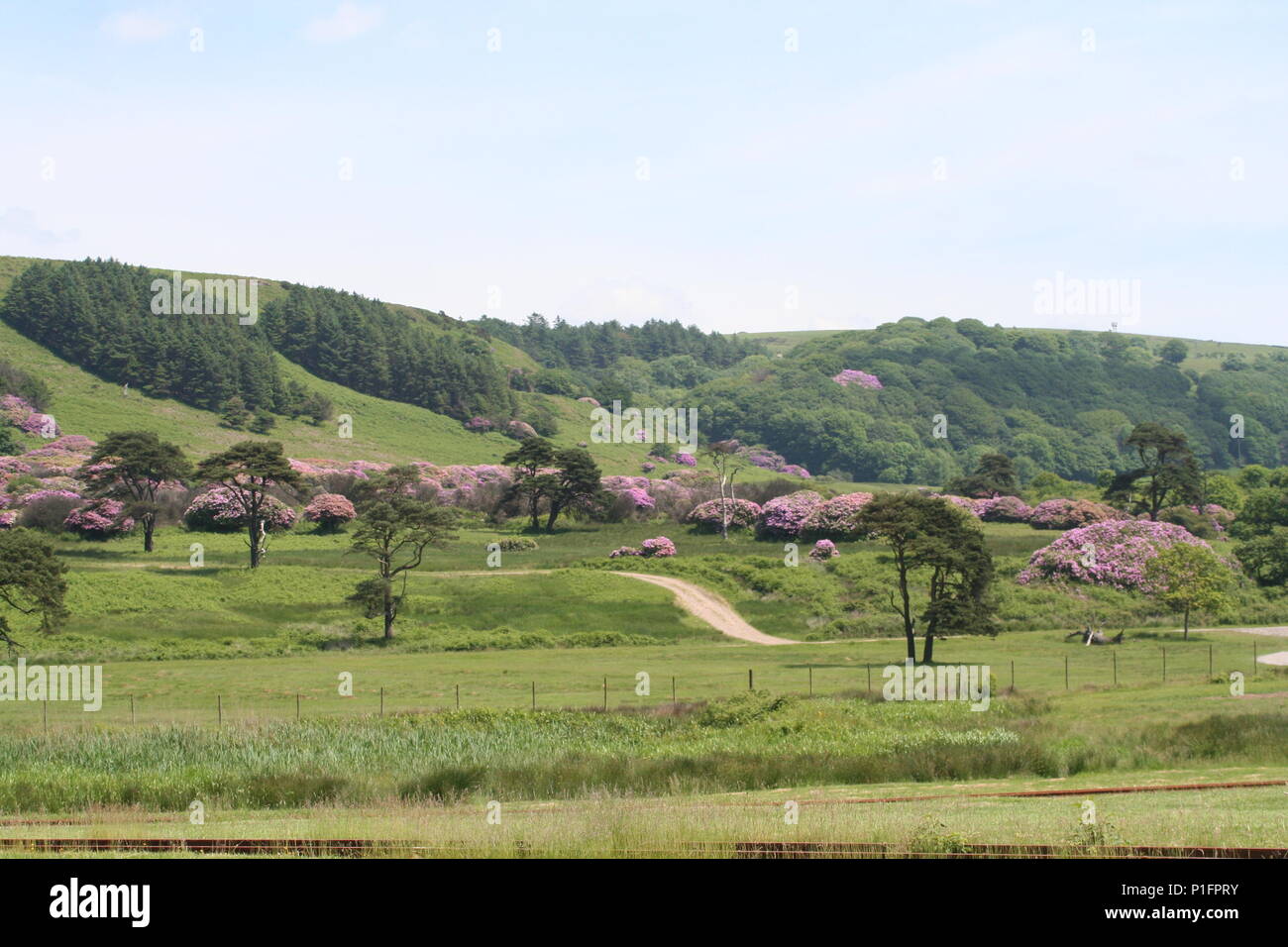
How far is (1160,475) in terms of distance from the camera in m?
82.6

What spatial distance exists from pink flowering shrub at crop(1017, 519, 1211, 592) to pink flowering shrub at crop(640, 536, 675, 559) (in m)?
20.8

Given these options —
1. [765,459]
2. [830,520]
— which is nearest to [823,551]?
[830,520]

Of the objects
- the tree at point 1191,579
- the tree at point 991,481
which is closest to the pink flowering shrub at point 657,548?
the tree at point 1191,579

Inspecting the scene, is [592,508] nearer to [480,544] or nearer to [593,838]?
[480,544]

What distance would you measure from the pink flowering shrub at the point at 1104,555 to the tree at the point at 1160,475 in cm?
1212

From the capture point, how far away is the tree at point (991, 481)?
314 feet

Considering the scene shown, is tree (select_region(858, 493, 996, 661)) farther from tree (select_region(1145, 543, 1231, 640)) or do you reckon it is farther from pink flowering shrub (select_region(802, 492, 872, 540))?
pink flowering shrub (select_region(802, 492, 872, 540))

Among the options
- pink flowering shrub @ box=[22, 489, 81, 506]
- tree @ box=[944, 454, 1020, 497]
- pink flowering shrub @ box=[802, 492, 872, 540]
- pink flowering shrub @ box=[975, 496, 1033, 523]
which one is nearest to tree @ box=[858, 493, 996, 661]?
pink flowering shrub @ box=[802, 492, 872, 540]

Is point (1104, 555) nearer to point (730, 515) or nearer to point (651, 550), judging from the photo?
point (651, 550)

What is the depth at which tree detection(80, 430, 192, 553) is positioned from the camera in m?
72.4

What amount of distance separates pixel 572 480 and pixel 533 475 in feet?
10.4

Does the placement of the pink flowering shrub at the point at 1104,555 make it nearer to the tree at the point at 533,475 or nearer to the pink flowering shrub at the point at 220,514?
the tree at the point at 533,475
